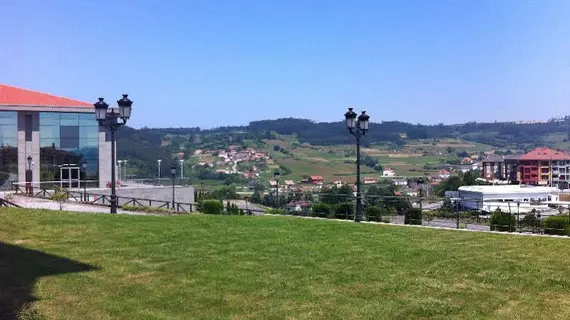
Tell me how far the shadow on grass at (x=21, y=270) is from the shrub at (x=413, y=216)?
13619mm

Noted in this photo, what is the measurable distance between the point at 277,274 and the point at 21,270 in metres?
3.81

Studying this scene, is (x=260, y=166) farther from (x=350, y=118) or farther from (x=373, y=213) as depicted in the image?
(x=350, y=118)

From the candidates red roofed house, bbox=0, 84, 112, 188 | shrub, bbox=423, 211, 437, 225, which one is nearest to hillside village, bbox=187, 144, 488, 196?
red roofed house, bbox=0, 84, 112, 188

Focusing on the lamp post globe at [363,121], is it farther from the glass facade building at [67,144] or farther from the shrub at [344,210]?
the glass facade building at [67,144]

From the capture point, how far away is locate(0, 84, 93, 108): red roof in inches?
1720

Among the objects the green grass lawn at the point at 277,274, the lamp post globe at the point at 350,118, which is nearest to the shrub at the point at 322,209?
the lamp post globe at the point at 350,118

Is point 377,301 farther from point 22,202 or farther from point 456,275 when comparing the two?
point 22,202

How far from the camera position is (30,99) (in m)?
45.3

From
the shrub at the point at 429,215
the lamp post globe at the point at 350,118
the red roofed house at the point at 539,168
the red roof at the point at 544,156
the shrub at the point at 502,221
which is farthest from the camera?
the red roof at the point at 544,156

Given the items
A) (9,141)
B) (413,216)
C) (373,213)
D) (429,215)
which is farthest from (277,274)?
(9,141)

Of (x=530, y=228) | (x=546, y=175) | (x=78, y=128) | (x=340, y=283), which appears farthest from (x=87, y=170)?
(x=546, y=175)

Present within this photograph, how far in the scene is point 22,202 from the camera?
88.1 feet

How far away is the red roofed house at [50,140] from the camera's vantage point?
42.8 metres

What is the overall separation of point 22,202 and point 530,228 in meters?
22.0
